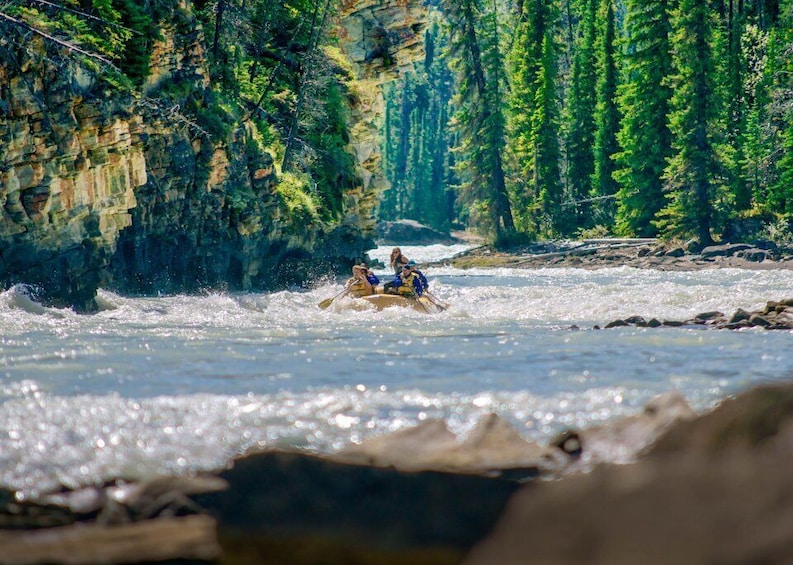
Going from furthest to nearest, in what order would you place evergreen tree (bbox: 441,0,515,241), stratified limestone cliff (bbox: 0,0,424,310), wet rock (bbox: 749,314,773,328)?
1. evergreen tree (bbox: 441,0,515,241)
2. stratified limestone cliff (bbox: 0,0,424,310)
3. wet rock (bbox: 749,314,773,328)

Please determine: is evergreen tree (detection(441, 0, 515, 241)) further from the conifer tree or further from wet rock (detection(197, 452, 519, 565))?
wet rock (detection(197, 452, 519, 565))

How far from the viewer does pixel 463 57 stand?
47000 mm

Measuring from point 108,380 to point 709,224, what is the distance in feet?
107

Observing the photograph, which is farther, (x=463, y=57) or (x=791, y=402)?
(x=463, y=57)

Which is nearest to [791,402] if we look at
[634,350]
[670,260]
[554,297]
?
[634,350]

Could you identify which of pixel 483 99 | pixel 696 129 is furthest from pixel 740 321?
pixel 483 99

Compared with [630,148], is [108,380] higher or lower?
lower

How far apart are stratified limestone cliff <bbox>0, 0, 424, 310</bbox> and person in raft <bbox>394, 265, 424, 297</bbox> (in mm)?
5301

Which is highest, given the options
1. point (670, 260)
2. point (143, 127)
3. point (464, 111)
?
point (464, 111)

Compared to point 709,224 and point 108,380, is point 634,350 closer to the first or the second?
point 108,380

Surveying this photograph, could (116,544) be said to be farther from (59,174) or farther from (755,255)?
(755,255)

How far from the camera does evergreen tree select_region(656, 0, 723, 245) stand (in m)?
37.2

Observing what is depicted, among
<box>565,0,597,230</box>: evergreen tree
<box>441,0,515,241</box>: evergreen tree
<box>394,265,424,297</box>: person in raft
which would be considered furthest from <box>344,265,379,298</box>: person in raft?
<box>565,0,597,230</box>: evergreen tree

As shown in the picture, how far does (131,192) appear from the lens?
18.7m
